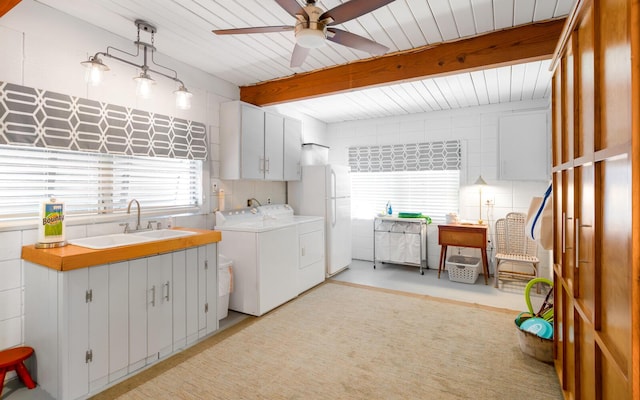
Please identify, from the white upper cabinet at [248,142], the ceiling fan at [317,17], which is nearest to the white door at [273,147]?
the white upper cabinet at [248,142]

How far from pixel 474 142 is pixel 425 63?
243cm

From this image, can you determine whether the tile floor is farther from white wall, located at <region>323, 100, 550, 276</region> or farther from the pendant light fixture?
the pendant light fixture

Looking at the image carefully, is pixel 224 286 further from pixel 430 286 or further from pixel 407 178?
pixel 407 178

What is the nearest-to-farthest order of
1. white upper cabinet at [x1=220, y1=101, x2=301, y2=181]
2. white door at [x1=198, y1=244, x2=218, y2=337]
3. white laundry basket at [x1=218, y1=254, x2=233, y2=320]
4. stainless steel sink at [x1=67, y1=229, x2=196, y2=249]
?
stainless steel sink at [x1=67, y1=229, x2=196, y2=249] < white door at [x1=198, y1=244, x2=218, y2=337] < white laundry basket at [x1=218, y1=254, x2=233, y2=320] < white upper cabinet at [x1=220, y1=101, x2=301, y2=181]

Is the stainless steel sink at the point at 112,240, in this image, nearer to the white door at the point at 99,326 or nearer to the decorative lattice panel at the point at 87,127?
the white door at the point at 99,326

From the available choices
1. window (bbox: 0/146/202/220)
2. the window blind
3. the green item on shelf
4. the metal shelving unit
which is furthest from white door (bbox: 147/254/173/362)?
the window blind

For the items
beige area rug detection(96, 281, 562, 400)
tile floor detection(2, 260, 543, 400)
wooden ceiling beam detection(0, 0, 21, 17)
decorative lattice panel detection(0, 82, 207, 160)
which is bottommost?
beige area rug detection(96, 281, 562, 400)

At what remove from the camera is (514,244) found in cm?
447

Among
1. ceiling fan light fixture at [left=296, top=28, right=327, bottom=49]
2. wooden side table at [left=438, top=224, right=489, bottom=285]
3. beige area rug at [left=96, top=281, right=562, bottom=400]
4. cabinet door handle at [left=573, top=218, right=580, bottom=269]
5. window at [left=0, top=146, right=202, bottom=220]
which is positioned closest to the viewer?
cabinet door handle at [left=573, top=218, right=580, bottom=269]

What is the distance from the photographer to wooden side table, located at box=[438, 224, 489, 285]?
14.2 ft

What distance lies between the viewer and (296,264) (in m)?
3.77

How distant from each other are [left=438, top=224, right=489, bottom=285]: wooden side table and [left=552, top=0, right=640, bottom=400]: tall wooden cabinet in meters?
2.58

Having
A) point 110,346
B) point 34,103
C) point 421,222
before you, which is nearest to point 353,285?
point 421,222

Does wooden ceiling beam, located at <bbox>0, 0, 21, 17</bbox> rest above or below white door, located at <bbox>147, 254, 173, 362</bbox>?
above
